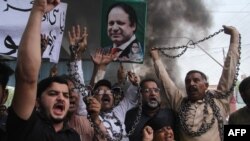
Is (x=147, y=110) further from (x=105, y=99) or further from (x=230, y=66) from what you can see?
(x=230, y=66)

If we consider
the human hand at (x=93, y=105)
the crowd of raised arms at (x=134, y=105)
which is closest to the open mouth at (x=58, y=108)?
the crowd of raised arms at (x=134, y=105)

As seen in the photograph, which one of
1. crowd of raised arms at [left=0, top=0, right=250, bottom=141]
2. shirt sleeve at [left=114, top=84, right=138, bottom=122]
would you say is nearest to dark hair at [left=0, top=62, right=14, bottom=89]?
crowd of raised arms at [left=0, top=0, right=250, bottom=141]

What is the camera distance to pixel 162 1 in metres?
19.1

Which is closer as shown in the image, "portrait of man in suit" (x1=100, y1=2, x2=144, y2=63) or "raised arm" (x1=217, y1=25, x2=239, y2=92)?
"raised arm" (x1=217, y1=25, x2=239, y2=92)

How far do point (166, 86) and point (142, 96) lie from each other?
239mm

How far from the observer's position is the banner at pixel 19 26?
15.4 feet

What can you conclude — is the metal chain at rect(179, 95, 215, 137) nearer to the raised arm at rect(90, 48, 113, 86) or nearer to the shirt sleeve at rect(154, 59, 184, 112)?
the shirt sleeve at rect(154, 59, 184, 112)

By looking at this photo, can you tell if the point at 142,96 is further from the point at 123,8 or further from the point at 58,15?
the point at 123,8

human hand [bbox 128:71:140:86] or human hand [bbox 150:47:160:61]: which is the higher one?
human hand [bbox 150:47:160:61]

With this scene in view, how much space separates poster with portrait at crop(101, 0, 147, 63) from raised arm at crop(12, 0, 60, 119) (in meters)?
3.30

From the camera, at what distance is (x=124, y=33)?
17.5 feet

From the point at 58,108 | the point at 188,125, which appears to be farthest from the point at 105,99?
the point at 58,108

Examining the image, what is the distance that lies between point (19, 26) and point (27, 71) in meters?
3.38

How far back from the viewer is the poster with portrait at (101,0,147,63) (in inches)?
207
